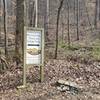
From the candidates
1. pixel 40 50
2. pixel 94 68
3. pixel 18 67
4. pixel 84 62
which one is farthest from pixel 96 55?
pixel 40 50

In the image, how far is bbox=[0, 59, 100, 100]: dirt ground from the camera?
22.7 feet

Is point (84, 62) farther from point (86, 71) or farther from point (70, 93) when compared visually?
point (70, 93)

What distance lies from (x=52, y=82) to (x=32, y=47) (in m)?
1.23

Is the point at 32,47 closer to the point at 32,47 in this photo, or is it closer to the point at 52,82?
the point at 32,47

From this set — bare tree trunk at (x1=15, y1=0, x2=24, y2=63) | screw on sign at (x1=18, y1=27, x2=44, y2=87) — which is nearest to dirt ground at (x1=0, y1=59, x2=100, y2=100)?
screw on sign at (x1=18, y1=27, x2=44, y2=87)

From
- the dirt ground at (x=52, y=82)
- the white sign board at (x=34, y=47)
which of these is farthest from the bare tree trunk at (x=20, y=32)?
the white sign board at (x=34, y=47)

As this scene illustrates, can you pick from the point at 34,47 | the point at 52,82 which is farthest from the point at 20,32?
the point at 52,82

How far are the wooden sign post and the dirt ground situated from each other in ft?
1.67

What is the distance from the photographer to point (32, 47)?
25.3 feet

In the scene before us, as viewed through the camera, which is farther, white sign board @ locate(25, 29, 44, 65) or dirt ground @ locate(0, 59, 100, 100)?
white sign board @ locate(25, 29, 44, 65)

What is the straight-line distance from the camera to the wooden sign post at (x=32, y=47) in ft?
24.8

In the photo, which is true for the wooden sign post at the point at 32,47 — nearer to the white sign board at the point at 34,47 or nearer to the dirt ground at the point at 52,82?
the white sign board at the point at 34,47

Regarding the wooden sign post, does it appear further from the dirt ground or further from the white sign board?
the dirt ground

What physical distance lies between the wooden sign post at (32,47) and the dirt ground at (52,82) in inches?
20.0
